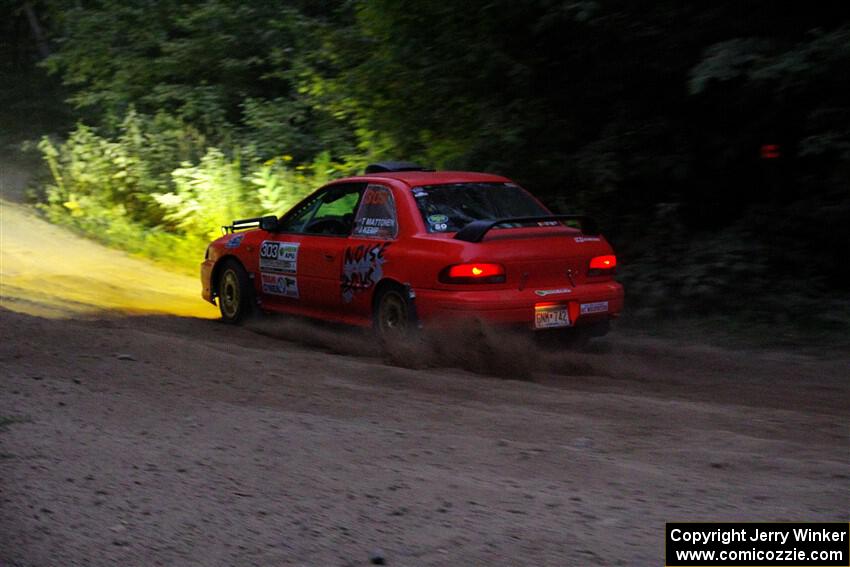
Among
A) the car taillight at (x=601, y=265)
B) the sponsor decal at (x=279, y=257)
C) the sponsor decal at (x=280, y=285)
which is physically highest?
the sponsor decal at (x=279, y=257)

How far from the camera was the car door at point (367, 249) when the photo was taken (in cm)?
924

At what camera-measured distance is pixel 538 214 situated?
9.59 m

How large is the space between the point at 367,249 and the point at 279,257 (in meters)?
1.45

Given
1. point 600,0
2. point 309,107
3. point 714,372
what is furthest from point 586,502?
point 309,107

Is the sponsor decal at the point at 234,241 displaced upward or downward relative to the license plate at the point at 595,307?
upward

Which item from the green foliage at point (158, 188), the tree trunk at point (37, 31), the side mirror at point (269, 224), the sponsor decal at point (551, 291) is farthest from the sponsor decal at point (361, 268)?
the tree trunk at point (37, 31)

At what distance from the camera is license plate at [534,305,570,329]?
8617mm

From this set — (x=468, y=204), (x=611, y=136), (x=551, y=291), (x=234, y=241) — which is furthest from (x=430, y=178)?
(x=611, y=136)

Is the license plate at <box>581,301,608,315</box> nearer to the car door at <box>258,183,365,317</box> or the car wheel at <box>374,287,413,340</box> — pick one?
the car wheel at <box>374,287,413,340</box>

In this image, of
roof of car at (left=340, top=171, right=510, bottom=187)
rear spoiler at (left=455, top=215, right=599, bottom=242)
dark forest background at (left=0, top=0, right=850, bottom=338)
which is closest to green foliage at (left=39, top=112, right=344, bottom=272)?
A: dark forest background at (left=0, top=0, right=850, bottom=338)

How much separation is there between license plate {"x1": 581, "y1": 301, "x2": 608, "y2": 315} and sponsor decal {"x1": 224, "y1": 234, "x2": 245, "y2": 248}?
386 centimetres

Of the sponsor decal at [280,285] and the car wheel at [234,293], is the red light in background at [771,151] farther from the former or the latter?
the car wheel at [234,293]

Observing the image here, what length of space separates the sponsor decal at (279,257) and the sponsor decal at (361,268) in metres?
0.84

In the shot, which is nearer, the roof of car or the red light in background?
the roof of car
